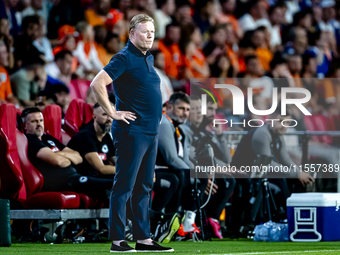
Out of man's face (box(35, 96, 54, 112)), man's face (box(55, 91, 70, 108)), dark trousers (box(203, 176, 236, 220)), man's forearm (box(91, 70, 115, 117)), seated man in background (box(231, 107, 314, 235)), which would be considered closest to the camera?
man's forearm (box(91, 70, 115, 117))

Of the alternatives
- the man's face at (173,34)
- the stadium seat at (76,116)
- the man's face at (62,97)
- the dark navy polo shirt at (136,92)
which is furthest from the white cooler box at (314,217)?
the man's face at (173,34)

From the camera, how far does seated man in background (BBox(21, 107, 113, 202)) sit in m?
6.48

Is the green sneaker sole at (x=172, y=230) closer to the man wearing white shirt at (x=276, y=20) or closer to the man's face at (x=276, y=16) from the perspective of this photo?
the man wearing white shirt at (x=276, y=20)

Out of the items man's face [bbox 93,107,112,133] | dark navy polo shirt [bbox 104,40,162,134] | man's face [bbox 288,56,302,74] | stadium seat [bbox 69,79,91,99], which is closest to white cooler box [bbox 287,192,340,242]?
man's face [bbox 93,107,112,133]

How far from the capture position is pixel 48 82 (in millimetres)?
8852

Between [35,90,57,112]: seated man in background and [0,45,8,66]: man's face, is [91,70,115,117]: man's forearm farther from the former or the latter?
[0,45,8,66]: man's face

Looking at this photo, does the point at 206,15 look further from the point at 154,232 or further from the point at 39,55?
the point at 154,232

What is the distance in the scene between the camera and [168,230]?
6.36 metres

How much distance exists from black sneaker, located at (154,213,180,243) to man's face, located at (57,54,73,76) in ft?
11.9

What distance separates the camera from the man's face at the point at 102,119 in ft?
22.2

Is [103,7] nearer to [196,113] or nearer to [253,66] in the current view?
[253,66]

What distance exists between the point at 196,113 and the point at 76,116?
1414 millimetres

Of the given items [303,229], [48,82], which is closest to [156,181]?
[303,229]

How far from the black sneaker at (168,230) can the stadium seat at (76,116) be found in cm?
165
